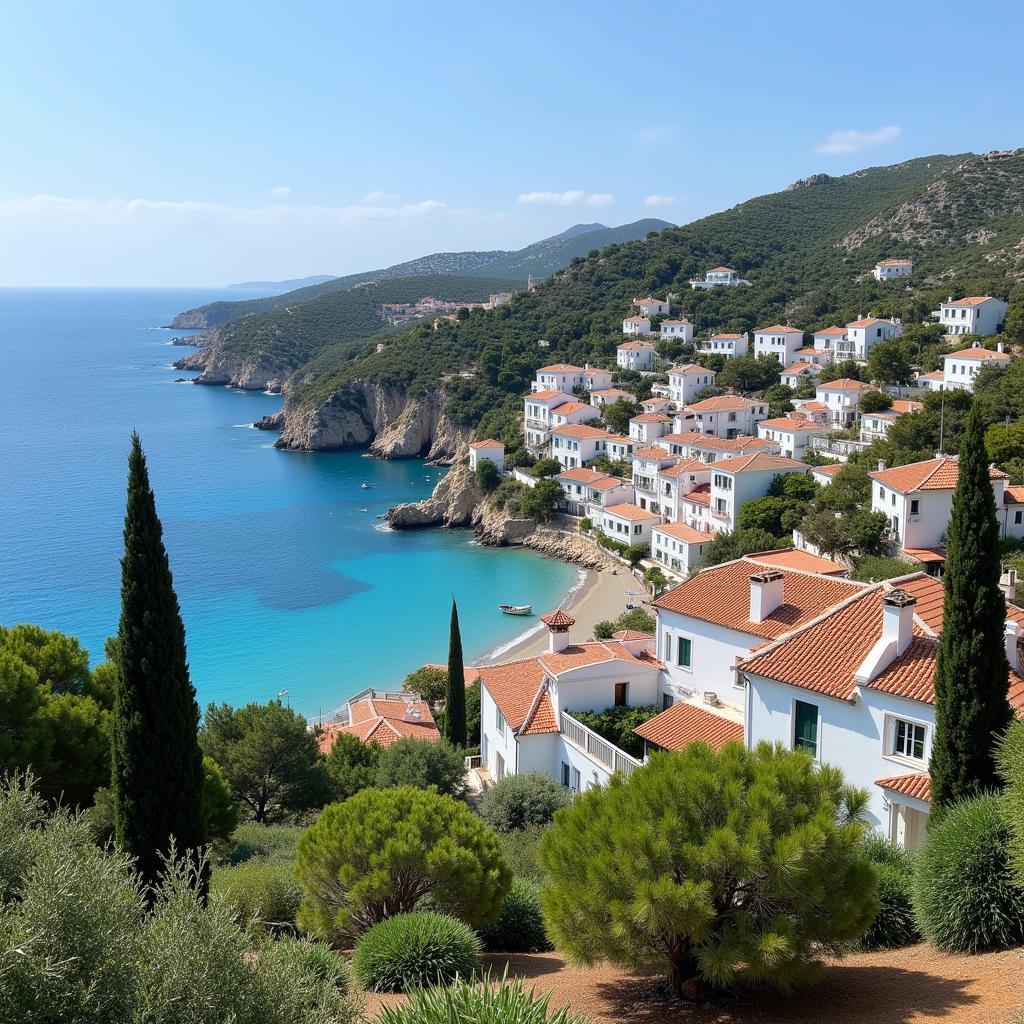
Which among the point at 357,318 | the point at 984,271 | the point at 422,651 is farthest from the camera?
the point at 357,318

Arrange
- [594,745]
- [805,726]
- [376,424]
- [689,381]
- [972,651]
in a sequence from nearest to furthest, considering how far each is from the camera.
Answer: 1. [972,651]
2. [805,726]
3. [594,745]
4. [689,381]
5. [376,424]

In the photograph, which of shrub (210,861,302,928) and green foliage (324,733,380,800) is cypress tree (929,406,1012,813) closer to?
shrub (210,861,302,928)

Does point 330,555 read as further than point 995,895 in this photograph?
Yes

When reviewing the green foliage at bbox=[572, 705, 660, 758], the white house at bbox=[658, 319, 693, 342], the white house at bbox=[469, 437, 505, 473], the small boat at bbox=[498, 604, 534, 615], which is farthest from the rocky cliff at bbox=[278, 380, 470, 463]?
the green foliage at bbox=[572, 705, 660, 758]

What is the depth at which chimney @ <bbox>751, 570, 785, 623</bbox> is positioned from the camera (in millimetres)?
18188

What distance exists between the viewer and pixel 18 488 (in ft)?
250

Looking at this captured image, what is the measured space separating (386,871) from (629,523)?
4945 cm

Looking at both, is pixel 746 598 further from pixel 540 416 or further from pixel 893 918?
pixel 540 416

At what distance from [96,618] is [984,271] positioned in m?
77.8

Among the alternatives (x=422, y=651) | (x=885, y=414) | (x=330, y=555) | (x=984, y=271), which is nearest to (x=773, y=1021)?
(x=422, y=651)

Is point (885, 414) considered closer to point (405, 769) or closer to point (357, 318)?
point (405, 769)

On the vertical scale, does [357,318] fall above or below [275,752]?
above

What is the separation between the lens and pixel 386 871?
10.4 meters

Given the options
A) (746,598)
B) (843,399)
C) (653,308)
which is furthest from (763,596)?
(653,308)
